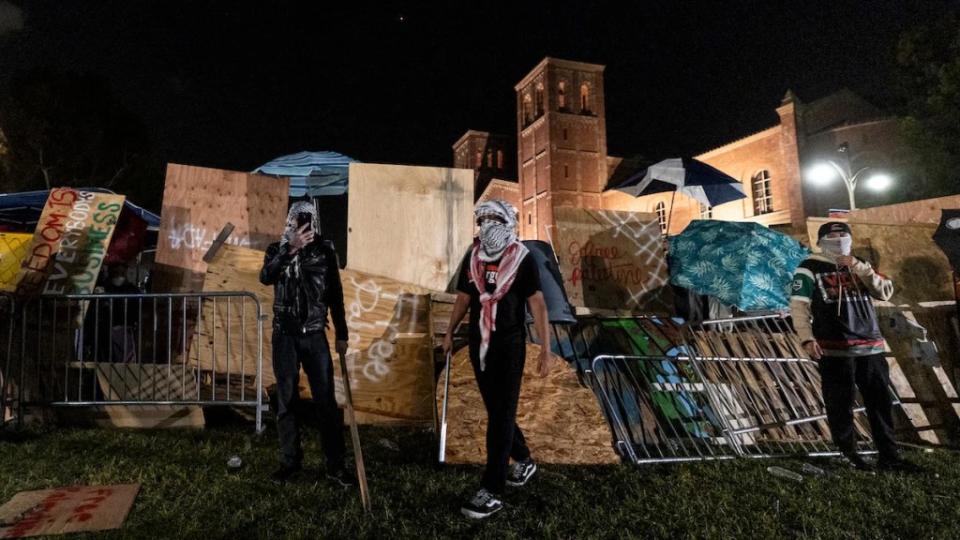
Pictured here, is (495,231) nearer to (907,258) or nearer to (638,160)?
(907,258)

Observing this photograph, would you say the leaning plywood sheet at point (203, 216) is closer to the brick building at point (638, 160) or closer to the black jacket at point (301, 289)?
the black jacket at point (301, 289)

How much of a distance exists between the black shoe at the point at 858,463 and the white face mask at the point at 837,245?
1.75 meters

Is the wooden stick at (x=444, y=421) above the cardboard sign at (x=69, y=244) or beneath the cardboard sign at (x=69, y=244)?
beneath

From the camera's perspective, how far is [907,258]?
7.80 meters

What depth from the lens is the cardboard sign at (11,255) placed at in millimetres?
6824

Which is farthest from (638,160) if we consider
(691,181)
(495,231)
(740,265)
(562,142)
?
(495,231)

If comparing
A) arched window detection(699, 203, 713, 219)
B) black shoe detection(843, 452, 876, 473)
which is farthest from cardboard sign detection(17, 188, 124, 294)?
arched window detection(699, 203, 713, 219)

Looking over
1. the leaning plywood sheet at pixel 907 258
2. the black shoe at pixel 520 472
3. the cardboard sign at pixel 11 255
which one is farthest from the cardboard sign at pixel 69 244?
the leaning plywood sheet at pixel 907 258

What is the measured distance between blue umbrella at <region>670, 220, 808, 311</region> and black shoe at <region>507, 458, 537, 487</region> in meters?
4.27

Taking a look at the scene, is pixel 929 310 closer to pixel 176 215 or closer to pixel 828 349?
pixel 828 349

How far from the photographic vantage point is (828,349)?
4871 mm

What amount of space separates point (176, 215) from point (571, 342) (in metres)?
5.47

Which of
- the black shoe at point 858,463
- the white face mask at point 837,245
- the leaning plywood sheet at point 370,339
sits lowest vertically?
the black shoe at point 858,463

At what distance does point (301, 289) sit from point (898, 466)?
16.6ft
